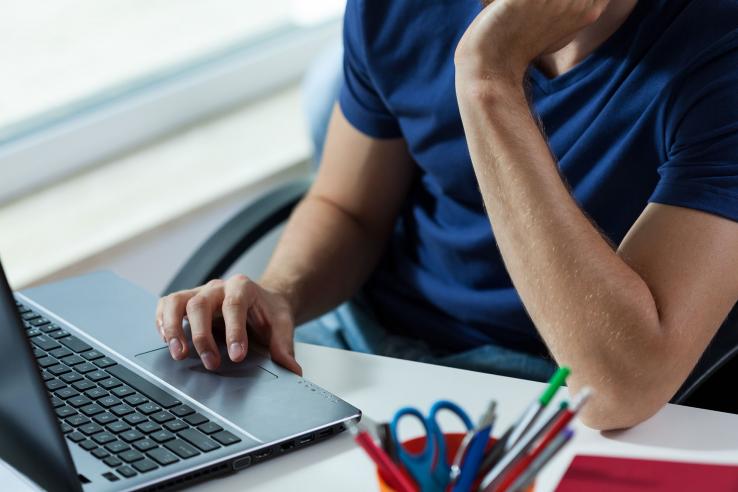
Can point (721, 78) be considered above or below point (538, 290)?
above

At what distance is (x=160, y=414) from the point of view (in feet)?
3.46

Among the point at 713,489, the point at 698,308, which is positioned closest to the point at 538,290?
the point at 698,308

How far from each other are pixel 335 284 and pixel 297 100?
105cm

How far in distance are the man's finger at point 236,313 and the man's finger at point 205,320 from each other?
1 cm

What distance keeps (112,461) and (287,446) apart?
0.51 ft

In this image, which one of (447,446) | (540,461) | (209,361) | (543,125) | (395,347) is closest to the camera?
(540,461)

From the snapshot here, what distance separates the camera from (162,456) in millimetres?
981

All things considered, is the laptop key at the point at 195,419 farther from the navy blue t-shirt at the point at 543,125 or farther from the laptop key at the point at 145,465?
the navy blue t-shirt at the point at 543,125

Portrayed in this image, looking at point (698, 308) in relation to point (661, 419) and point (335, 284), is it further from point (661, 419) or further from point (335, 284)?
point (335, 284)

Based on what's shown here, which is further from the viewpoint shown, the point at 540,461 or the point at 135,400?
the point at 135,400

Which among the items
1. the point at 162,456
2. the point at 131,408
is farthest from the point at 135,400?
the point at 162,456

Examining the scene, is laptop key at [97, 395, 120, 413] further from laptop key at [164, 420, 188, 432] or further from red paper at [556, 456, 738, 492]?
red paper at [556, 456, 738, 492]

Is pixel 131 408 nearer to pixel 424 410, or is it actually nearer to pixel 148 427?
pixel 148 427

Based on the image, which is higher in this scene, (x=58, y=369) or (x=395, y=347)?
(x=58, y=369)
